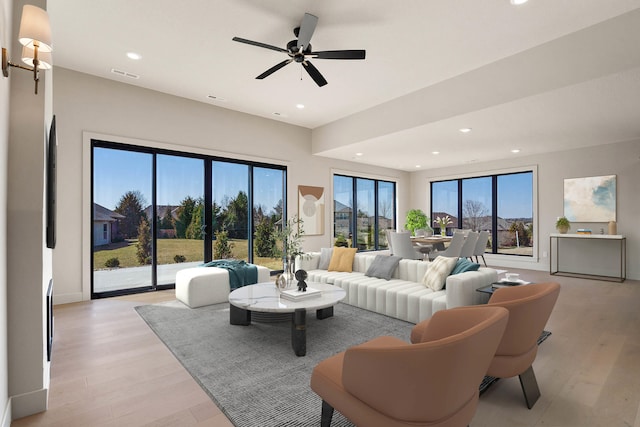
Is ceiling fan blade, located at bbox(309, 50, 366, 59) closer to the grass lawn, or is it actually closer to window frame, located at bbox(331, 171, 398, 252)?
the grass lawn

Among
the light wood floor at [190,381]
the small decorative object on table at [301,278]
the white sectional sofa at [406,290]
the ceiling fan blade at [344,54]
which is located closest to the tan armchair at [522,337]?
the light wood floor at [190,381]

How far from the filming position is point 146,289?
510cm

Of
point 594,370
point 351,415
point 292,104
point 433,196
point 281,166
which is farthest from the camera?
point 433,196

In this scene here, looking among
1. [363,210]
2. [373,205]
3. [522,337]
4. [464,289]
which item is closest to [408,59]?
[464,289]

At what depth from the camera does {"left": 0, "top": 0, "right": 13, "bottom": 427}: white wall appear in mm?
1636

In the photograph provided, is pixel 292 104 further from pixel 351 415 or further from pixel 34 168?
pixel 351 415

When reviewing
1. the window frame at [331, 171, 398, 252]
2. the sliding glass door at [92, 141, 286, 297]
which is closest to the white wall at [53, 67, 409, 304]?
the sliding glass door at [92, 141, 286, 297]

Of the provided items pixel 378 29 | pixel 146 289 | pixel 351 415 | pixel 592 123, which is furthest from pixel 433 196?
pixel 351 415

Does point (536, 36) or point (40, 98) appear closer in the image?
point (40, 98)

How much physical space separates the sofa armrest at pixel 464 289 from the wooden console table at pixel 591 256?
4.40 m

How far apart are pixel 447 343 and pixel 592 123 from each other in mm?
5583

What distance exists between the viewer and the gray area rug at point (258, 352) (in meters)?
1.99

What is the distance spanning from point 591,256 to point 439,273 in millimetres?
5088

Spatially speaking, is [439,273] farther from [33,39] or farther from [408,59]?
[33,39]
